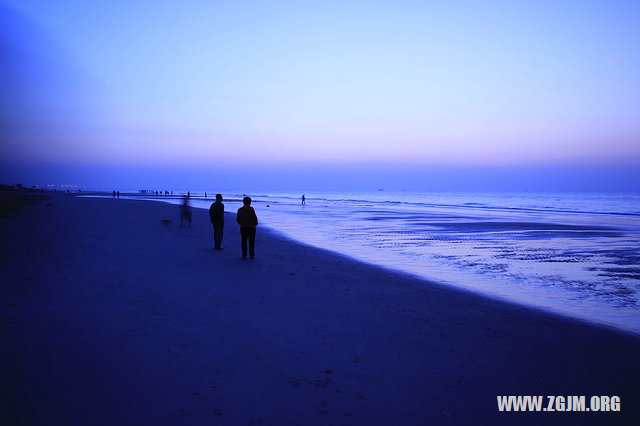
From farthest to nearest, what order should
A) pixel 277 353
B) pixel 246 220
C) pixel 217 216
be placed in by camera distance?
pixel 217 216, pixel 246 220, pixel 277 353

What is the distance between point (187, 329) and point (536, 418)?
4.77m

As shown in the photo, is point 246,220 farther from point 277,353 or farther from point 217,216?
point 277,353

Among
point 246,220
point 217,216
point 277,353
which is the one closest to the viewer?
point 277,353

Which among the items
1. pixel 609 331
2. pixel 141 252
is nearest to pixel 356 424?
pixel 609 331

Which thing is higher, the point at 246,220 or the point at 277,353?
the point at 246,220

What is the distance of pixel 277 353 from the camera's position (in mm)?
5496

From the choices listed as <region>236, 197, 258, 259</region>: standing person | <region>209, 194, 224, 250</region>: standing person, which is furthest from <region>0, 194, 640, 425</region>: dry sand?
<region>209, 194, 224, 250</region>: standing person

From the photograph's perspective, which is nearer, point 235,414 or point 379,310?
point 235,414

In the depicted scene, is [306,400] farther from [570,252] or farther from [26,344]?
[570,252]

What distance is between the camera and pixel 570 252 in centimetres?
1872

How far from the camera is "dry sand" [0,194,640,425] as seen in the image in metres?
4.11

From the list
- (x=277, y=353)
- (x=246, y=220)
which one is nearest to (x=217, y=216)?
(x=246, y=220)

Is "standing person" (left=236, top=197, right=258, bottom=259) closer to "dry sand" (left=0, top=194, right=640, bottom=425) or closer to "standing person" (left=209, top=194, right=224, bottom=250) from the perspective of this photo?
"standing person" (left=209, top=194, right=224, bottom=250)

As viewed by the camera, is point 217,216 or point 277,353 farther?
point 217,216
